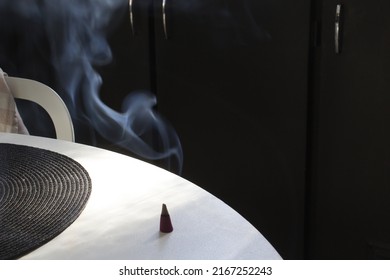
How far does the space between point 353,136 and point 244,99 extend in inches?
13.1

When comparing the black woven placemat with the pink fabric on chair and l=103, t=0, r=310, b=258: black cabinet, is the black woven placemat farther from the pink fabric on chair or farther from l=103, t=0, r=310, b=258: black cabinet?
l=103, t=0, r=310, b=258: black cabinet

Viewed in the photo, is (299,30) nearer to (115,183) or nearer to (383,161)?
(383,161)

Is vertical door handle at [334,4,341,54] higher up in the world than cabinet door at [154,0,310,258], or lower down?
higher up

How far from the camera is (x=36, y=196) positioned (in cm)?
88

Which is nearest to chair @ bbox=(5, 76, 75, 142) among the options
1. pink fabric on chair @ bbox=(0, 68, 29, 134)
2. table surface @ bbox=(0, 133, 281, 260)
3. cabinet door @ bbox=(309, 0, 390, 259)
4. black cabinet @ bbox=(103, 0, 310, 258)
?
pink fabric on chair @ bbox=(0, 68, 29, 134)

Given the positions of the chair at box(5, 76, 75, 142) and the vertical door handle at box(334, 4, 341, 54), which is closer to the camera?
the chair at box(5, 76, 75, 142)

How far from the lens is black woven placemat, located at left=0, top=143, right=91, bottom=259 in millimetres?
771

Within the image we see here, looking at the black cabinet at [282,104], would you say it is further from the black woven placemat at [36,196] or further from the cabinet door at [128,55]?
the black woven placemat at [36,196]

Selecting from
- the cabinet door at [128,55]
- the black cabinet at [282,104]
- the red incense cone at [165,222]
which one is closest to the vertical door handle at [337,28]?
the black cabinet at [282,104]

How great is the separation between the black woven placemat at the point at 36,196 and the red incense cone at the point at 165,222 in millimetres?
128

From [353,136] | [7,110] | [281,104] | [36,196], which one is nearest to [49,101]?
[7,110]

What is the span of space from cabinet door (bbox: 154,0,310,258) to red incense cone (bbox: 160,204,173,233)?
88cm

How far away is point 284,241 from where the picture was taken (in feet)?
5.65
